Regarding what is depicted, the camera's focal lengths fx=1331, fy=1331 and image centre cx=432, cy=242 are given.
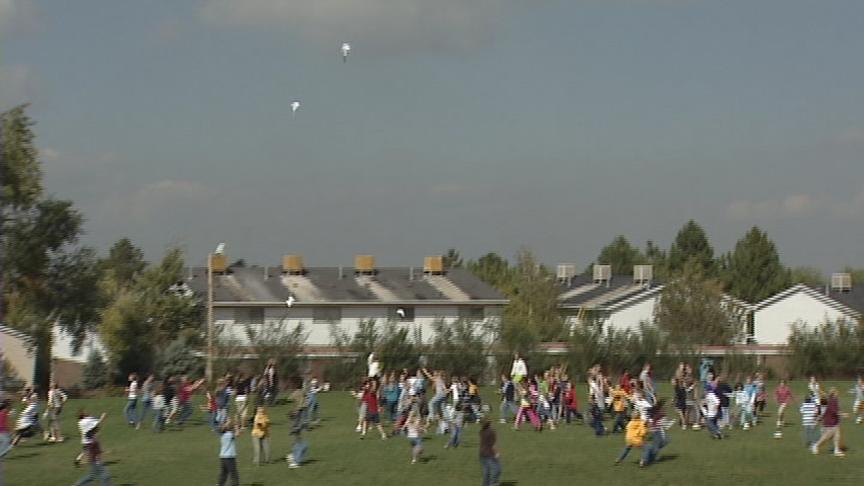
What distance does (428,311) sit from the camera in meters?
79.4

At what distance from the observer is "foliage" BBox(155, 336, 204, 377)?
5903 centimetres

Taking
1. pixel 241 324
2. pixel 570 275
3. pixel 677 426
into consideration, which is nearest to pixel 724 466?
pixel 677 426

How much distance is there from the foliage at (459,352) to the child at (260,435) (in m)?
27.4

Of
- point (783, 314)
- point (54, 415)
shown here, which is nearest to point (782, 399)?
point (54, 415)

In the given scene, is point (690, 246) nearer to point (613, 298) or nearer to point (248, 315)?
point (613, 298)

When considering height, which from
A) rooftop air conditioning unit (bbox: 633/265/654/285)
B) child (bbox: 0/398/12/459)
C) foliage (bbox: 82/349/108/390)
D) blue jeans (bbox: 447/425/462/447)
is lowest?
blue jeans (bbox: 447/425/462/447)

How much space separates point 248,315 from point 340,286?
7290mm

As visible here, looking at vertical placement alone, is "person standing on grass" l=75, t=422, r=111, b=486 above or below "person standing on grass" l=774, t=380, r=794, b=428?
below

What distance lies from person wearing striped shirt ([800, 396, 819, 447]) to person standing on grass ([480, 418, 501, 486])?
33.1 feet

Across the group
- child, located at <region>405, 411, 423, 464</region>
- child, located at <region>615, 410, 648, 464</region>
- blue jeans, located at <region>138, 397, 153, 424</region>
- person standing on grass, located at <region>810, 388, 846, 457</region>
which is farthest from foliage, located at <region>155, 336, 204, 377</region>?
person standing on grass, located at <region>810, 388, 846, 457</region>

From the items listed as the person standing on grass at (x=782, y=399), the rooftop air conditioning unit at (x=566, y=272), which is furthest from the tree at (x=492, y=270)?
the person standing on grass at (x=782, y=399)

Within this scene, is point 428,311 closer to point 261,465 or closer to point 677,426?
point 677,426

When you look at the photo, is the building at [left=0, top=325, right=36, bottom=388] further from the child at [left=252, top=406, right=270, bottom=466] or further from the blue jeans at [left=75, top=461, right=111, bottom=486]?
the blue jeans at [left=75, top=461, right=111, bottom=486]

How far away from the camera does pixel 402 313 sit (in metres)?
77.9
